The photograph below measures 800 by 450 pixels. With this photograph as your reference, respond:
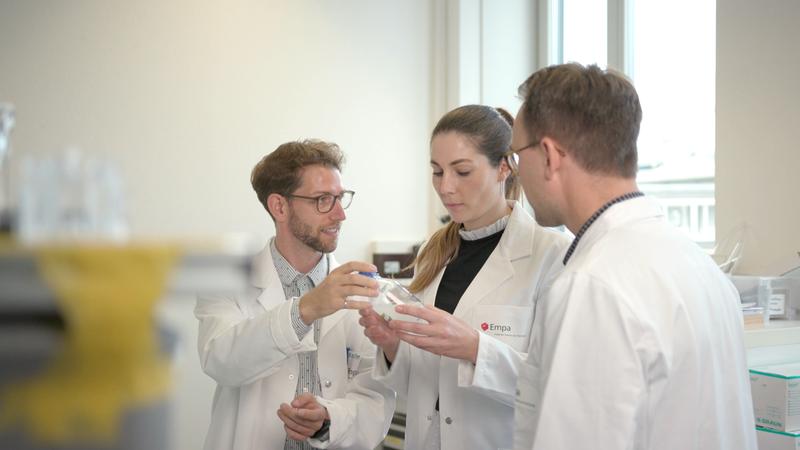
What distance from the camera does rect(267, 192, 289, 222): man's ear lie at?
197 cm

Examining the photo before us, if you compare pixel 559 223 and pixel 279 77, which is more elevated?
pixel 279 77

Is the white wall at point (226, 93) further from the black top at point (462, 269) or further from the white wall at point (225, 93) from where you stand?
the black top at point (462, 269)

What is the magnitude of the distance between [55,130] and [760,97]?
8.66ft

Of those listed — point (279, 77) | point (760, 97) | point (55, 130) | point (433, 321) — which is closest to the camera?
point (433, 321)

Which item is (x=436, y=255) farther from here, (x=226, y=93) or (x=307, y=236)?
(x=226, y=93)

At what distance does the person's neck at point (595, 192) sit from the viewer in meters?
1.22

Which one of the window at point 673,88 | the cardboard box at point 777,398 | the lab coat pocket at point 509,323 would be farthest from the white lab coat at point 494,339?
the window at point 673,88

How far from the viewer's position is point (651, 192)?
3.49 meters

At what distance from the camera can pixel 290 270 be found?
77.4 inches

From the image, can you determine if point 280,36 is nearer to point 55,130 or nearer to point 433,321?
point 55,130

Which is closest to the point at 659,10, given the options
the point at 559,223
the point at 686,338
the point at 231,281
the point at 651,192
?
the point at 651,192

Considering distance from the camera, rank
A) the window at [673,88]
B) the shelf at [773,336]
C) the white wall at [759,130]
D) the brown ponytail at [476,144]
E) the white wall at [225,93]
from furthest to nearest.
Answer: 1. the window at [673,88]
2. the white wall at [225,93]
3. the white wall at [759,130]
4. the shelf at [773,336]
5. the brown ponytail at [476,144]

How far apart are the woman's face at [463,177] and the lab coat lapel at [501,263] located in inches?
3.3

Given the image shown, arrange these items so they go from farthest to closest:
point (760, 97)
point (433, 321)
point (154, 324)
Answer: point (760, 97) → point (433, 321) → point (154, 324)
